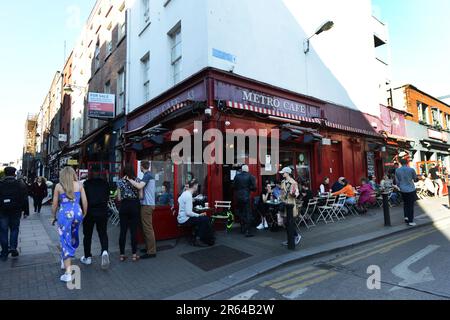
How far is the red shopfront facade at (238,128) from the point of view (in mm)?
8219

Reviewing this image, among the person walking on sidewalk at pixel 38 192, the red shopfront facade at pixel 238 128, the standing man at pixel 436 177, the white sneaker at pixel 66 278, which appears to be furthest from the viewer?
the standing man at pixel 436 177

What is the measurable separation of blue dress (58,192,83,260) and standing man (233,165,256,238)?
13.4 ft

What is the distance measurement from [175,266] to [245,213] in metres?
2.78

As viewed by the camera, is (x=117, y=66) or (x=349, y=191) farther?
(x=117, y=66)

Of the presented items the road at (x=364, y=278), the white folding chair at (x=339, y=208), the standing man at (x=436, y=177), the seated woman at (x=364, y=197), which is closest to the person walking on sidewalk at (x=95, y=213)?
the road at (x=364, y=278)

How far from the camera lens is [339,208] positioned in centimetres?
966

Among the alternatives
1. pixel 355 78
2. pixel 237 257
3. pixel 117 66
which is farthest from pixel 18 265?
pixel 355 78

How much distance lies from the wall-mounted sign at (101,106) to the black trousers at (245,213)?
9898 millimetres

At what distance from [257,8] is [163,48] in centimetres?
402

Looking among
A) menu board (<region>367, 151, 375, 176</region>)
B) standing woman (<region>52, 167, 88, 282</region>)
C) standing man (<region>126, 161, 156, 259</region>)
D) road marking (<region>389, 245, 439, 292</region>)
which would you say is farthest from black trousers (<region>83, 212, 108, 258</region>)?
menu board (<region>367, 151, 375, 176</region>)

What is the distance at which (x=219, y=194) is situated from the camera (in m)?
8.30

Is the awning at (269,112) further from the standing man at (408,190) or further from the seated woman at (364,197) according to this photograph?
the standing man at (408,190)

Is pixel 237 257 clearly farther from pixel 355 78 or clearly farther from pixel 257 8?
pixel 355 78

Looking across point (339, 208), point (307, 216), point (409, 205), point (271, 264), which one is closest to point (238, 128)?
point (307, 216)
